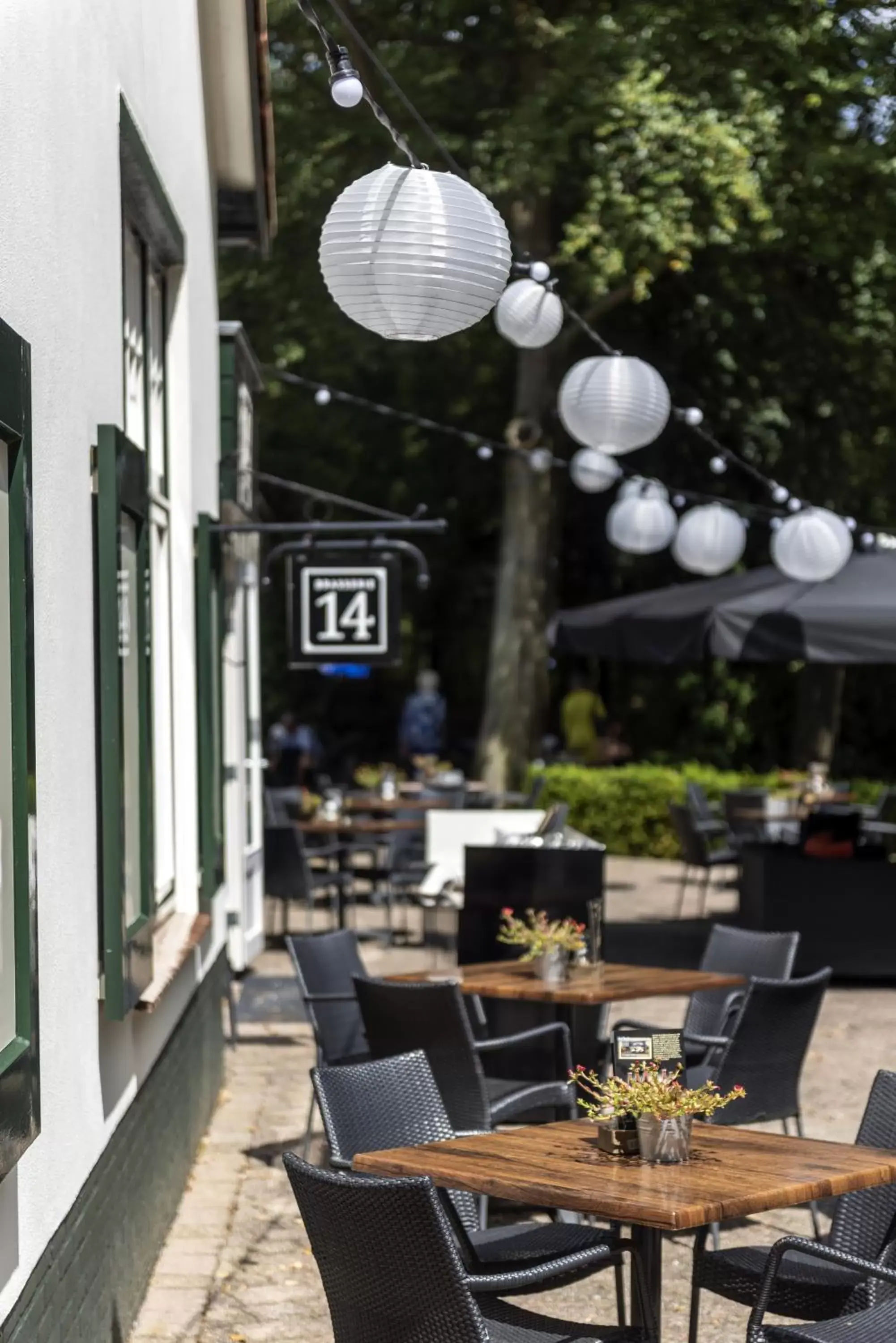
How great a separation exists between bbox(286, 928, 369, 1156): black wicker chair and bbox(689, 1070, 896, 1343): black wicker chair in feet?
8.46

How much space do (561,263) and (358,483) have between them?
9.01m

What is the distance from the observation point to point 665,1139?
13.4 ft

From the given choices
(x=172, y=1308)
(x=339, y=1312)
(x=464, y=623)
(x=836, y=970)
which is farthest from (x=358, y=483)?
(x=339, y=1312)

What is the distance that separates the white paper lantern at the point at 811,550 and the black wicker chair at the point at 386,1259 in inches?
349

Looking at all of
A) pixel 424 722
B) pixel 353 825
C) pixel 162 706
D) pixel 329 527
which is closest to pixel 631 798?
pixel 424 722

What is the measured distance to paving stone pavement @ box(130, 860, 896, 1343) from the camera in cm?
542

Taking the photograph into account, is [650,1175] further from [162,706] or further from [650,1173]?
[162,706]

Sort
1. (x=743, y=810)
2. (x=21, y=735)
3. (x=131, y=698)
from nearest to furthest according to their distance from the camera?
(x=21, y=735), (x=131, y=698), (x=743, y=810)

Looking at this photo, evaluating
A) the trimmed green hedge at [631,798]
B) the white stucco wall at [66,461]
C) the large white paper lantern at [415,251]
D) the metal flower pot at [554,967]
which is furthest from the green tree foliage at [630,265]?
the large white paper lantern at [415,251]

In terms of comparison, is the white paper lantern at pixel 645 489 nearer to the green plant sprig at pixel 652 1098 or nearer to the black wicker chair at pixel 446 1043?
the black wicker chair at pixel 446 1043

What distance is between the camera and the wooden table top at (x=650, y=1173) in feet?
12.1

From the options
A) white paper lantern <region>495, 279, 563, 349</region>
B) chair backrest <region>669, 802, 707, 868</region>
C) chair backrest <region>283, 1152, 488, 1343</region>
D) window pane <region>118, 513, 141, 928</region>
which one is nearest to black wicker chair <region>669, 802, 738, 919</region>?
chair backrest <region>669, 802, 707, 868</region>

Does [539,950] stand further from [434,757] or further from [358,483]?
[358,483]

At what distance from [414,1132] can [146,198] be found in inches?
137
